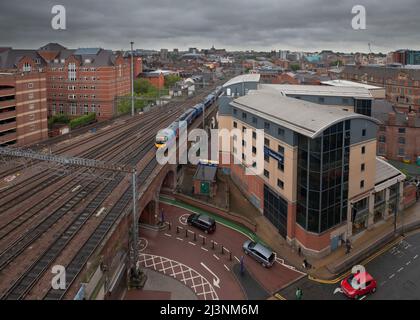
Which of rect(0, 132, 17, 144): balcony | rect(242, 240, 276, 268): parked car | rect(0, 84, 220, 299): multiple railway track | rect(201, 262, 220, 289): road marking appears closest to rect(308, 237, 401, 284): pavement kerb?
rect(242, 240, 276, 268): parked car

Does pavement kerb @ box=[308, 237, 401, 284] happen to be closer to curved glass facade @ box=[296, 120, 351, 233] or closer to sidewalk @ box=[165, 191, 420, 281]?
sidewalk @ box=[165, 191, 420, 281]

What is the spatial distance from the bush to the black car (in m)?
39.1

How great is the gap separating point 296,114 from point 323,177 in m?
5.71

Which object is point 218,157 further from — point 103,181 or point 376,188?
point 376,188

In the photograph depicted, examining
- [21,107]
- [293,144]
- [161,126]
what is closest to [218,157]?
[161,126]

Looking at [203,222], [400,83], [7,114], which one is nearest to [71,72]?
[7,114]

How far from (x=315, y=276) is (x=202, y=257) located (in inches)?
294

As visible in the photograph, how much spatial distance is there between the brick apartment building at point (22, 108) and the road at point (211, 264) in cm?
2805

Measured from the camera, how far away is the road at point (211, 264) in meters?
23.2

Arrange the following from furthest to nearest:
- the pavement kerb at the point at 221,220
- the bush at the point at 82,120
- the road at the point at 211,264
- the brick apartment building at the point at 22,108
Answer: the bush at the point at 82,120 < the brick apartment building at the point at 22,108 < the pavement kerb at the point at 221,220 < the road at the point at 211,264

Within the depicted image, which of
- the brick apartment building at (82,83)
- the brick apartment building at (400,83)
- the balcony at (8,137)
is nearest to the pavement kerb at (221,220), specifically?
the balcony at (8,137)

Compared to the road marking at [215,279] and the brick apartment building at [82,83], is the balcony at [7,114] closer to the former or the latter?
the brick apartment building at [82,83]

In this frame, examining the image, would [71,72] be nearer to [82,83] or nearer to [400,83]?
[82,83]

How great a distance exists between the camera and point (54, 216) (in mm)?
25500
